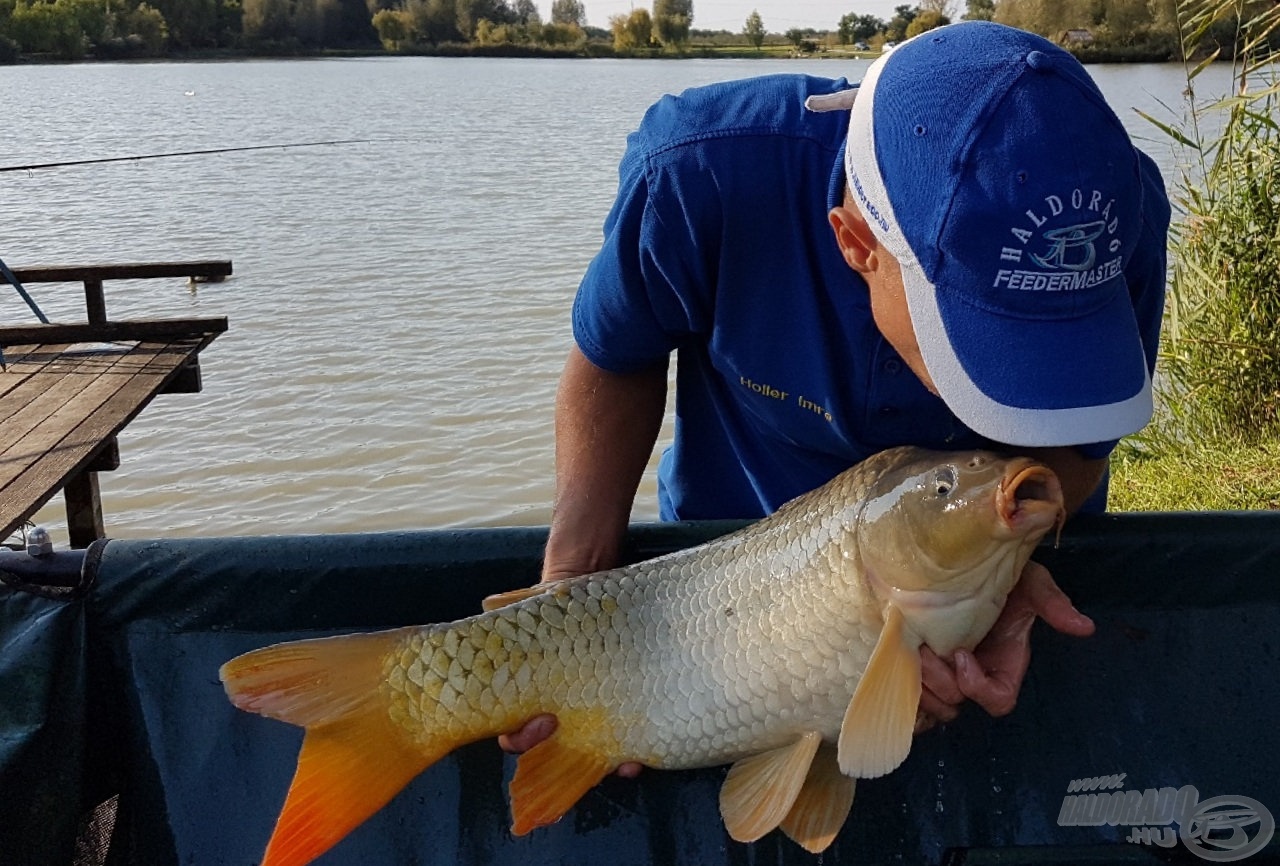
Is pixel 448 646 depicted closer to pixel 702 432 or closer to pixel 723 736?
pixel 723 736

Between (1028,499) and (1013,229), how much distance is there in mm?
250

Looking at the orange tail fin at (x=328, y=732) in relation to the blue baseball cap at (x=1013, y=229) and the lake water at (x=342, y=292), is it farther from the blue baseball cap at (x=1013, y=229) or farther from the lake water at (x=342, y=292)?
the lake water at (x=342, y=292)

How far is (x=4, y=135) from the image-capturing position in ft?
→ 52.7

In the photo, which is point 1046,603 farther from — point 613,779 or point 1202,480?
point 1202,480

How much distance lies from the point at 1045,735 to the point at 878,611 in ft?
1.34

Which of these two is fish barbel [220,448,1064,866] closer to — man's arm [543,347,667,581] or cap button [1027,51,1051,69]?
man's arm [543,347,667,581]

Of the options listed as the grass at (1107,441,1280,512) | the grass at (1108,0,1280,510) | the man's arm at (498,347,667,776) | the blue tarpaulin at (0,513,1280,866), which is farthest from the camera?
the grass at (1108,0,1280,510)

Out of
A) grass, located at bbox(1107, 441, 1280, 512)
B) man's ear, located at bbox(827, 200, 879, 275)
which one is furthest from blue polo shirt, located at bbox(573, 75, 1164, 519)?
grass, located at bbox(1107, 441, 1280, 512)

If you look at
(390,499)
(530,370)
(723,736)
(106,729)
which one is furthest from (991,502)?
(530,370)

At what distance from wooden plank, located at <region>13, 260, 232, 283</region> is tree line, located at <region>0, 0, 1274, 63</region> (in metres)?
31.1

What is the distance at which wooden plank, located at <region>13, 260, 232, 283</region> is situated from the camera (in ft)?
16.0

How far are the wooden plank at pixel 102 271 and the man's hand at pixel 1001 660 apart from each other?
4384 mm

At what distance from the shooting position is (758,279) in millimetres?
1396

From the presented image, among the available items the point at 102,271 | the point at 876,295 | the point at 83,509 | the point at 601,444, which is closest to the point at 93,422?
the point at 83,509
